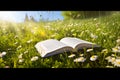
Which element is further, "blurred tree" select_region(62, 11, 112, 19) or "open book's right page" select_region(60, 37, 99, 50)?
"blurred tree" select_region(62, 11, 112, 19)

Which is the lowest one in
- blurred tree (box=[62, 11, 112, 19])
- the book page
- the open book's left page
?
the open book's left page

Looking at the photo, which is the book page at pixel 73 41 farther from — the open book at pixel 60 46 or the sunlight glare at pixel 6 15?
the sunlight glare at pixel 6 15

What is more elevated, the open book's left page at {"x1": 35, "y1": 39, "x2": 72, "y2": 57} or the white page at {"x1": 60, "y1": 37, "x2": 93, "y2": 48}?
the white page at {"x1": 60, "y1": 37, "x2": 93, "y2": 48}

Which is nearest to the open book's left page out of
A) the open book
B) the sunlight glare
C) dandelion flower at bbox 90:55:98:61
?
the open book

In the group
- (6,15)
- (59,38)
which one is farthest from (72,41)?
(6,15)

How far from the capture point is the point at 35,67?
172 cm

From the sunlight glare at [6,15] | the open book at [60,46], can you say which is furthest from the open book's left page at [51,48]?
the sunlight glare at [6,15]

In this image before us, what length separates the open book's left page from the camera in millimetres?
1684

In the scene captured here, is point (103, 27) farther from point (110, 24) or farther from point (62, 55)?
point (62, 55)

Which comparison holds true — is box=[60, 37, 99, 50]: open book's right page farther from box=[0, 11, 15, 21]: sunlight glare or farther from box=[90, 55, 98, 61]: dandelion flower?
box=[0, 11, 15, 21]: sunlight glare

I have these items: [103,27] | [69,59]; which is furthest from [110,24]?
[69,59]

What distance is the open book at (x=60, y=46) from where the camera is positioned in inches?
66.6

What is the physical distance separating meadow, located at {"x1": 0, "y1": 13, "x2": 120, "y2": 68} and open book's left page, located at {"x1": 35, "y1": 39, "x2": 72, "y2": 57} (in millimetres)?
31
